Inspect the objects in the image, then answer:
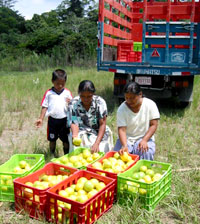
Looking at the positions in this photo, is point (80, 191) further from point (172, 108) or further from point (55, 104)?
point (172, 108)

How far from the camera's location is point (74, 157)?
3309mm

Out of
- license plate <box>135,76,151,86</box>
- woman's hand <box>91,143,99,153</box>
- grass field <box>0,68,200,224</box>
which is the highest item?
license plate <box>135,76,151,86</box>

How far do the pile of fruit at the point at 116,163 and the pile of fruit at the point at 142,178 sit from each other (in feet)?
0.49

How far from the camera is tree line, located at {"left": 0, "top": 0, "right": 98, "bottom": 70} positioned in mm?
18705

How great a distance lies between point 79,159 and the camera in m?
3.33

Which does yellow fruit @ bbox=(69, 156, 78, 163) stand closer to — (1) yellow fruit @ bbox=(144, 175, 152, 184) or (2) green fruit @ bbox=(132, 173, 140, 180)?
(2) green fruit @ bbox=(132, 173, 140, 180)

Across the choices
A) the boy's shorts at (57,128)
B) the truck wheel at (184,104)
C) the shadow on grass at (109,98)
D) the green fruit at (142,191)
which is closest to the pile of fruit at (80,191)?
the green fruit at (142,191)

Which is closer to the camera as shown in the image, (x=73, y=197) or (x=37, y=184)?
(x=73, y=197)

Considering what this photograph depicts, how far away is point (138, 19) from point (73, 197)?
7.83 metres

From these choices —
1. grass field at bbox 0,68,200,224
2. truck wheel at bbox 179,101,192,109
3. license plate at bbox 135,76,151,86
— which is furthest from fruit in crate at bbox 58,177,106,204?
truck wheel at bbox 179,101,192,109

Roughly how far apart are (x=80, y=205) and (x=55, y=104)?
1958mm

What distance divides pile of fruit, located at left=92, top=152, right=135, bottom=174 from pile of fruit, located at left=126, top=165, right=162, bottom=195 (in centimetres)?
15

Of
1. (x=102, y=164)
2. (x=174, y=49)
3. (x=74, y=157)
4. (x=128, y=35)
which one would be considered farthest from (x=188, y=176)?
(x=128, y=35)

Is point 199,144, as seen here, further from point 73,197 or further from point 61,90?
point 73,197
